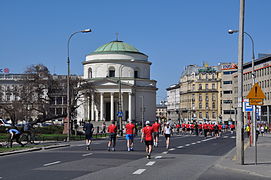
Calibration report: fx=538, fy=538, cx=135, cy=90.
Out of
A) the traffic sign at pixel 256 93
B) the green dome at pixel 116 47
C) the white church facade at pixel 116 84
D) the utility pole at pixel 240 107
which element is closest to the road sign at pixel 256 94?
the traffic sign at pixel 256 93

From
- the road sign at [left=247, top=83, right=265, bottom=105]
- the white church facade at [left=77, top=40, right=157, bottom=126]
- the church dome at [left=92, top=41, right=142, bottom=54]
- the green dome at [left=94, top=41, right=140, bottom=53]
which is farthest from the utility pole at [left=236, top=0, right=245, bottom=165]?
the green dome at [left=94, top=41, right=140, bottom=53]

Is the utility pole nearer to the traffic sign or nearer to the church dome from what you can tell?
the traffic sign

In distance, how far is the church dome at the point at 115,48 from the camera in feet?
412

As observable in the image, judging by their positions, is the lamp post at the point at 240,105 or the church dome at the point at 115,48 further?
the church dome at the point at 115,48

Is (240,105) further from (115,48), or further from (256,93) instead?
(115,48)

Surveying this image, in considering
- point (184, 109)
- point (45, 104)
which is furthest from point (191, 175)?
point (184, 109)

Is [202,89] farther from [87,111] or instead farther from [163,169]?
[163,169]

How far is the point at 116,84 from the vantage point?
387 ft

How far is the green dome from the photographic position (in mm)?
126300

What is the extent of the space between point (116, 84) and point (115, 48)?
41.3 feet

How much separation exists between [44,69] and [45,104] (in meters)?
5.35

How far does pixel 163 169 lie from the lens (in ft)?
59.3

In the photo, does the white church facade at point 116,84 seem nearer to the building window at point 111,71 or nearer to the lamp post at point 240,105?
the building window at point 111,71

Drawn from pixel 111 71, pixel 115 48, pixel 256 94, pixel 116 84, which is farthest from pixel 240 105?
pixel 115 48
